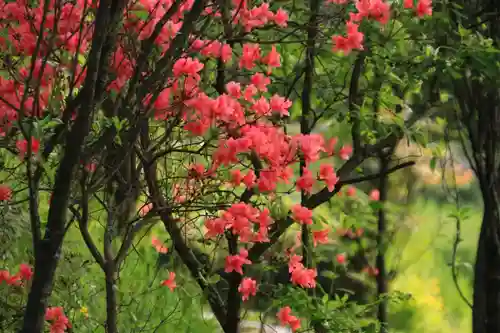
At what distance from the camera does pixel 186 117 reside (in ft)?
9.48

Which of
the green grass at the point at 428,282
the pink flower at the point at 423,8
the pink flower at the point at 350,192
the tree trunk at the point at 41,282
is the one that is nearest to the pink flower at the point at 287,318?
the pink flower at the point at 350,192

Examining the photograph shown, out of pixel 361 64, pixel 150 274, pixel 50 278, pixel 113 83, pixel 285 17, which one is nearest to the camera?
pixel 50 278

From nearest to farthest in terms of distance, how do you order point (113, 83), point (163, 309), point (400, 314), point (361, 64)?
point (113, 83)
point (361, 64)
point (163, 309)
point (400, 314)

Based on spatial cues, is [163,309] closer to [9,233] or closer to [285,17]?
[9,233]

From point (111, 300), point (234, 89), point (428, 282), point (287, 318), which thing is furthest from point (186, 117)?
point (428, 282)

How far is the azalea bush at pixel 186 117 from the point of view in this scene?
7.38ft

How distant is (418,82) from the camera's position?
4.04 meters

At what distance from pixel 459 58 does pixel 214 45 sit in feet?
3.92

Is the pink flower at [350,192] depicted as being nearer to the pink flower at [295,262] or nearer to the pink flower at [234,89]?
the pink flower at [295,262]

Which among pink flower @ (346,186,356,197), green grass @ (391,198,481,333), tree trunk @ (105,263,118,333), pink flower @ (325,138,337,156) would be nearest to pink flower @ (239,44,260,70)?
pink flower @ (325,138,337,156)

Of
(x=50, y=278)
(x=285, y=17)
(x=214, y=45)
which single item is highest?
(x=285, y=17)

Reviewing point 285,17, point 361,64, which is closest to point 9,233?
Result: point 285,17

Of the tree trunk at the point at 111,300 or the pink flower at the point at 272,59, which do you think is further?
the pink flower at the point at 272,59

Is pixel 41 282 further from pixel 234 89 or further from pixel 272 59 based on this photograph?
pixel 272 59
